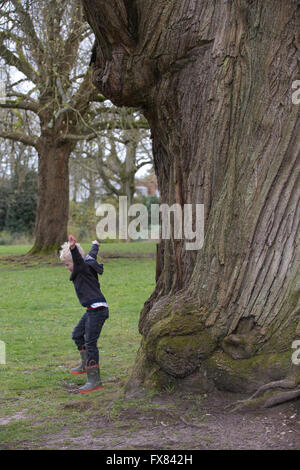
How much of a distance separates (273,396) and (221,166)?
1986mm

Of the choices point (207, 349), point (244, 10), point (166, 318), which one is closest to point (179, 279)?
point (166, 318)

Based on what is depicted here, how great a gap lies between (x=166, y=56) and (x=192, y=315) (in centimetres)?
235

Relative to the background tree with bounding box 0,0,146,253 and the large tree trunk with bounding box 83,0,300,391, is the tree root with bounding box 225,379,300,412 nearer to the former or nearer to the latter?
the large tree trunk with bounding box 83,0,300,391

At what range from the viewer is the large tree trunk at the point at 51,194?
1995cm

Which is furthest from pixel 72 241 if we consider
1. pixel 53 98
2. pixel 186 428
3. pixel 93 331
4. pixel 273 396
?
pixel 53 98

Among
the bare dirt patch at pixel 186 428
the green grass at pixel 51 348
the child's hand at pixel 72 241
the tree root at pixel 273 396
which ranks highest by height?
the child's hand at pixel 72 241

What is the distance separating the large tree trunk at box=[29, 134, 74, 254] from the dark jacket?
13981mm

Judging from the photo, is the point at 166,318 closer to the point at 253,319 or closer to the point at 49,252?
the point at 253,319

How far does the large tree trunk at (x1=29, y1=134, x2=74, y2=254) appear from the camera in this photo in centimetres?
1995

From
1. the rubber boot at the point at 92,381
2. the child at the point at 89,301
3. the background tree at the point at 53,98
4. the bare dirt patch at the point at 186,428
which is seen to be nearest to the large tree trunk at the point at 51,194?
the background tree at the point at 53,98

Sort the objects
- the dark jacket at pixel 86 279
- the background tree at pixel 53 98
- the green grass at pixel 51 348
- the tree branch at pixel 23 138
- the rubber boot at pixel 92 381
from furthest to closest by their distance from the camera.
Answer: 1. the tree branch at pixel 23 138
2. the background tree at pixel 53 98
3. the dark jacket at pixel 86 279
4. the rubber boot at pixel 92 381
5. the green grass at pixel 51 348

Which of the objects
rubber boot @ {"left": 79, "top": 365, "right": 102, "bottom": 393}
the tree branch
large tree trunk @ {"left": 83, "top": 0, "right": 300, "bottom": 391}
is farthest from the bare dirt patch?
the tree branch

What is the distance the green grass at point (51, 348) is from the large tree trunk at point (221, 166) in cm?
85

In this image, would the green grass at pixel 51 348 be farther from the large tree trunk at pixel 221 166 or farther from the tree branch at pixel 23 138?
the tree branch at pixel 23 138
